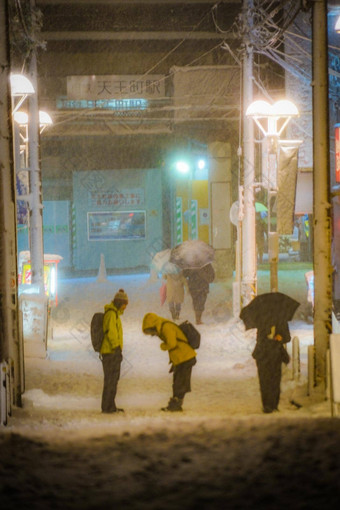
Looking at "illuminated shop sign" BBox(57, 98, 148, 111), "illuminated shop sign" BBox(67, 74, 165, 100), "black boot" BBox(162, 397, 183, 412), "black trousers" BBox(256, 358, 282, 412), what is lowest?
"black boot" BBox(162, 397, 183, 412)

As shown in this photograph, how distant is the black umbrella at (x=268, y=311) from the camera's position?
8.84 m

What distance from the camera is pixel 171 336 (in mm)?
8844

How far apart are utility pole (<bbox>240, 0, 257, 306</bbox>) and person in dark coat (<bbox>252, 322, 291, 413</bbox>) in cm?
630

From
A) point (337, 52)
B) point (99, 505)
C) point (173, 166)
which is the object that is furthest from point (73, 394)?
point (173, 166)

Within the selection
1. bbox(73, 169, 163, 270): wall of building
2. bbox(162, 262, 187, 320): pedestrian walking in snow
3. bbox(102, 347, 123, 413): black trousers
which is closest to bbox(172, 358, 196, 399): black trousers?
bbox(102, 347, 123, 413): black trousers

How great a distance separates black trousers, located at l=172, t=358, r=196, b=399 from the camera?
9023mm

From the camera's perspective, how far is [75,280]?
2848 centimetres

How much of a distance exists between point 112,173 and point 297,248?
12.8m

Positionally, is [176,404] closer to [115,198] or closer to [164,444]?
[164,444]

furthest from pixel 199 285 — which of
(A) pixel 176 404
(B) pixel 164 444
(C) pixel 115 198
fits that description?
(C) pixel 115 198

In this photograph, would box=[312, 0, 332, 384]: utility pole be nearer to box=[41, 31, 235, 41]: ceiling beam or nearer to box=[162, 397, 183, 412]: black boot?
box=[162, 397, 183, 412]: black boot

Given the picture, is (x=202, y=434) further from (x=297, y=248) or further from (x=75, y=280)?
(x=297, y=248)

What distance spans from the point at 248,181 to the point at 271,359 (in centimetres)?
687

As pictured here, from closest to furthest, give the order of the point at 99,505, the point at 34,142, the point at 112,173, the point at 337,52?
the point at 99,505
the point at 34,142
the point at 337,52
the point at 112,173
